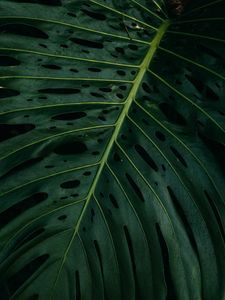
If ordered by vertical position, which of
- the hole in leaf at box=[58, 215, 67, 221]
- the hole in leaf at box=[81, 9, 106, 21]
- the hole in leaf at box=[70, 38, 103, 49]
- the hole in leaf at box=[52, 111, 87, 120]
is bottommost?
the hole in leaf at box=[58, 215, 67, 221]

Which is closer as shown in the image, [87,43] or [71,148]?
[71,148]

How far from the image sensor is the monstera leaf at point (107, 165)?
1.02m

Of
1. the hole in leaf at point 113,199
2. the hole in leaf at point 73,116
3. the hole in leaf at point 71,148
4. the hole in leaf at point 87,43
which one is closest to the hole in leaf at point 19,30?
the hole in leaf at point 87,43

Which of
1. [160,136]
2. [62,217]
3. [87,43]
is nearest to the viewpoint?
[62,217]

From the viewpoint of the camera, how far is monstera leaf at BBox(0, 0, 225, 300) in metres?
1.02

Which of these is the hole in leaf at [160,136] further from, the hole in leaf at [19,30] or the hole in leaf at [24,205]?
the hole in leaf at [19,30]

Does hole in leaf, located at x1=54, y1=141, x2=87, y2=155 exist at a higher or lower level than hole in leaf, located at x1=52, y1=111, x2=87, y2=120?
lower

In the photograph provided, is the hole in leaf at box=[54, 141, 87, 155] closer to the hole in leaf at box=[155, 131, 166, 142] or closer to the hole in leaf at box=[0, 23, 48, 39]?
the hole in leaf at box=[155, 131, 166, 142]

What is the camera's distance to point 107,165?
1072mm

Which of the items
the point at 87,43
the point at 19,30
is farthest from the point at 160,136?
the point at 19,30

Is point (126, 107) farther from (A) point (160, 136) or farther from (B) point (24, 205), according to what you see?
(B) point (24, 205)

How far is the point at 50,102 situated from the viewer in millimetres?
1110

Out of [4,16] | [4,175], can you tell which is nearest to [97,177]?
[4,175]

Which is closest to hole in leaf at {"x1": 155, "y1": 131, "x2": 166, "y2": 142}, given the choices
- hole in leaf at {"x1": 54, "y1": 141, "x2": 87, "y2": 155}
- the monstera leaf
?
the monstera leaf
